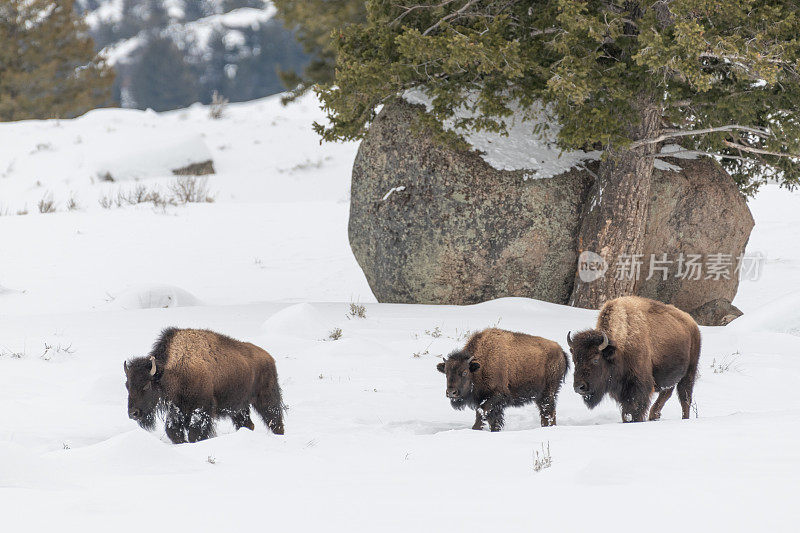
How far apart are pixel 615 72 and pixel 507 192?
6.96 feet

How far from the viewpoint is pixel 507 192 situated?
10578 mm

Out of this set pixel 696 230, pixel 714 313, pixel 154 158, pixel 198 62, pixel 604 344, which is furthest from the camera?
pixel 198 62

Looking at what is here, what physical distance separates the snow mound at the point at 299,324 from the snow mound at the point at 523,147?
320 cm

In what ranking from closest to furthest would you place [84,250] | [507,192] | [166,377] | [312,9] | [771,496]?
[771,496] → [166,377] → [507,192] → [312,9] → [84,250]

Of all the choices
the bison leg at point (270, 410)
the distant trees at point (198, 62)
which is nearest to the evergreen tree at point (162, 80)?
the distant trees at point (198, 62)

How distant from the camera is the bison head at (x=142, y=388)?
532cm

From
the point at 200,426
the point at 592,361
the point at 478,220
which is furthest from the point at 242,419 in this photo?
the point at 478,220

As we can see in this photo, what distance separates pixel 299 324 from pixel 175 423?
356 cm

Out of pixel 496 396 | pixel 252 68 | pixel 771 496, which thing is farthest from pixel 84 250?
pixel 252 68

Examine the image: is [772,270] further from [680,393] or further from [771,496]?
[771,496]

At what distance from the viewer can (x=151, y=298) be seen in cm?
1116

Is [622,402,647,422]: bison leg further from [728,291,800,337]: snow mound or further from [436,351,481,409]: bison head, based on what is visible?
[728,291,800,337]: snow mound

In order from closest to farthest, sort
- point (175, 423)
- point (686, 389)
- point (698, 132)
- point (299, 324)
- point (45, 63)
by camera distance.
Answer: point (175, 423) → point (686, 389) → point (299, 324) → point (698, 132) → point (45, 63)

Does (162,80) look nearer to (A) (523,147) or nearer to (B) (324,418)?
(A) (523,147)
